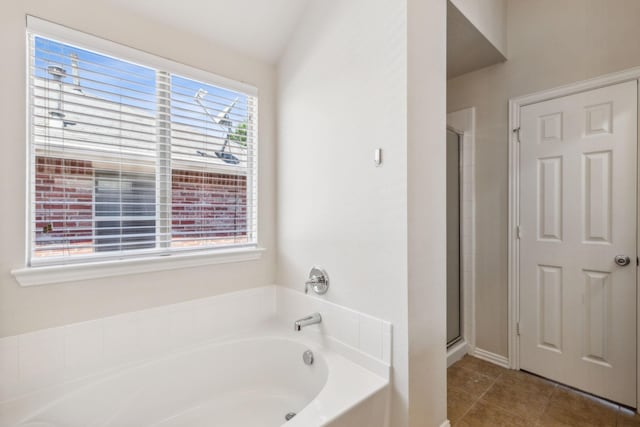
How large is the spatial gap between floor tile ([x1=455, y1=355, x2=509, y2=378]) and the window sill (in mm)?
1861

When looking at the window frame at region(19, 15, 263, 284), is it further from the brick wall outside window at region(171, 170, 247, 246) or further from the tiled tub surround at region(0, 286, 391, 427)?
the tiled tub surround at region(0, 286, 391, 427)

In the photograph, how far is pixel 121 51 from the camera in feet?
5.19

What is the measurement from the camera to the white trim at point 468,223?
2566 millimetres

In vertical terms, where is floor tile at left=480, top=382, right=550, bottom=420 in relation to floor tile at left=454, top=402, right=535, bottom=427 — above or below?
above

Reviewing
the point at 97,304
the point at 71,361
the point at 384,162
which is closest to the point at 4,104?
the point at 97,304

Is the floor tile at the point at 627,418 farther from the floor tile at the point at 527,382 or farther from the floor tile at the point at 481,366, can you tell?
the floor tile at the point at 481,366

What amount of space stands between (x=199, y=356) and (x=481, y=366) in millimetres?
2100

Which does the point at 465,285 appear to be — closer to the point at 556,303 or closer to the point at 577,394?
the point at 556,303

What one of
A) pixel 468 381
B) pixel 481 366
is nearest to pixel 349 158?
pixel 468 381

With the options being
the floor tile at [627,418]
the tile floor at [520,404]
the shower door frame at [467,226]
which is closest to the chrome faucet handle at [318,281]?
the tile floor at [520,404]

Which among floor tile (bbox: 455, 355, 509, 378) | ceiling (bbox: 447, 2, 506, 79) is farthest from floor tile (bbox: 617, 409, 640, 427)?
ceiling (bbox: 447, 2, 506, 79)

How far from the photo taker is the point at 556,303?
2.14 metres

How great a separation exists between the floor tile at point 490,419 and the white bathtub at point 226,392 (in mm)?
744

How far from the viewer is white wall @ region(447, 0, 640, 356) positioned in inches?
75.2
